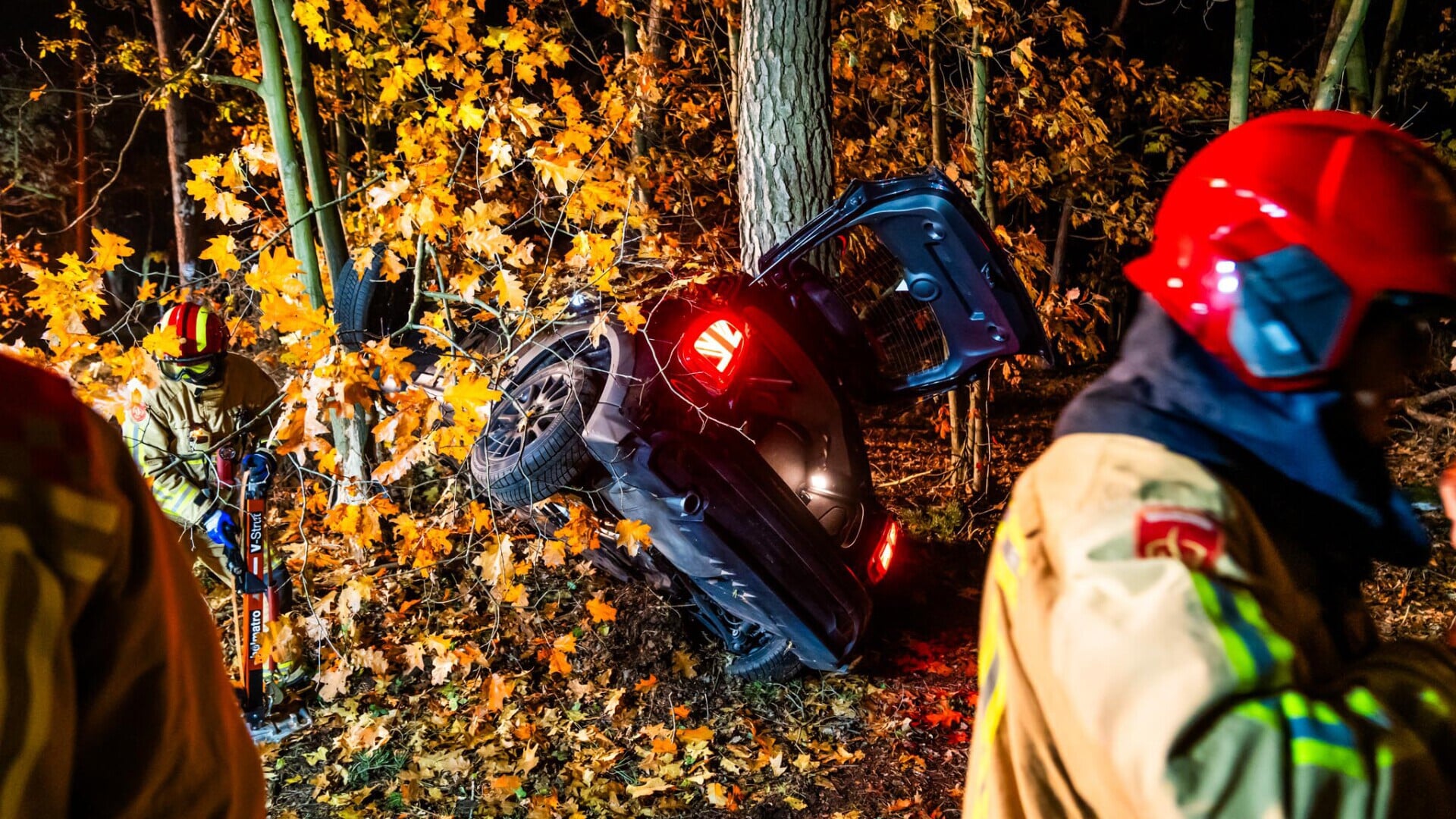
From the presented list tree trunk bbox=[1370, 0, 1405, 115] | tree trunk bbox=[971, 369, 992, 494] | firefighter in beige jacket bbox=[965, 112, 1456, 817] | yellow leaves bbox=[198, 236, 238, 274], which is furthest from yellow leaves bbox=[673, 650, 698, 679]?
tree trunk bbox=[1370, 0, 1405, 115]

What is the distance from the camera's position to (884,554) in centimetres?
445

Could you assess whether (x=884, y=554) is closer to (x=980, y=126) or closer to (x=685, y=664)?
(x=685, y=664)

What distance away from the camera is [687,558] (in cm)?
375

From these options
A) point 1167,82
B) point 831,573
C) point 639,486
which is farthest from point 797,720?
point 1167,82

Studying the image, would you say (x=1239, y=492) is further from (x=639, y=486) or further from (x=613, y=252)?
(x=613, y=252)

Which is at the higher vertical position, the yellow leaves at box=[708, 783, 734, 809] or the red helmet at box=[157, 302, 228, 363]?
the red helmet at box=[157, 302, 228, 363]

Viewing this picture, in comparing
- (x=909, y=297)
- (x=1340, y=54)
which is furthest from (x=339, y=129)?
(x=1340, y=54)

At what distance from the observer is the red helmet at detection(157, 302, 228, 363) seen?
4.56m

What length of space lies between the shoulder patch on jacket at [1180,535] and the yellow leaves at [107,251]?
4.18 meters

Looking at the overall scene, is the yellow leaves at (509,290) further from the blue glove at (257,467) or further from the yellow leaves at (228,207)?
the blue glove at (257,467)

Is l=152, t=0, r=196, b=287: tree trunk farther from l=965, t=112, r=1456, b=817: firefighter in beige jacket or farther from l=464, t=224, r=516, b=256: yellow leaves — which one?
l=965, t=112, r=1456, b=817: firefighter in beige jacket

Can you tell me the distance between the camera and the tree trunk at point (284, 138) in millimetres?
5211

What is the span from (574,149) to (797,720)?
331cm

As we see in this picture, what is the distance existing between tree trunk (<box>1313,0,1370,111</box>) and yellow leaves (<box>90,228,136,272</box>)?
6771mm
